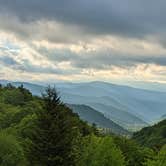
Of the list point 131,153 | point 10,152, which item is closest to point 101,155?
point 10,152

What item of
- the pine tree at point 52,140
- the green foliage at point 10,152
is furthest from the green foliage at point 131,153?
the pine tree at point 52,140

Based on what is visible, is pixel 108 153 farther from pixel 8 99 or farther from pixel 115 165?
pixel 8 99

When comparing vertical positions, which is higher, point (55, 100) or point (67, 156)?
point (55, 100)

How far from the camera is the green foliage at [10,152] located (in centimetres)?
6581

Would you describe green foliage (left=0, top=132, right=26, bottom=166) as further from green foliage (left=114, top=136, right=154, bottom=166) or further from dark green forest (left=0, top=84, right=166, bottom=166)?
green foliage (left=114, top=136, right=154, bottom=166)

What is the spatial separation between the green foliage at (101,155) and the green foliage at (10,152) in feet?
32.6

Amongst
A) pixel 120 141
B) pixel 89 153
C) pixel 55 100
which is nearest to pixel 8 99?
pixel 120 141

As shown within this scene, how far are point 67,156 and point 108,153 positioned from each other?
2115 centimetres

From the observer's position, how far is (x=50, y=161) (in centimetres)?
3997

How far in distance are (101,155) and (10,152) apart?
56.1ft

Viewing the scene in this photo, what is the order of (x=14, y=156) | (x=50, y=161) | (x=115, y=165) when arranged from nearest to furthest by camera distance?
1. (x=50, y=161)
2. (x=115, y=165)
3. (x=14, y=156)

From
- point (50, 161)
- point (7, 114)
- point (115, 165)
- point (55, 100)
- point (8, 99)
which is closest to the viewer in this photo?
point (50, 161)

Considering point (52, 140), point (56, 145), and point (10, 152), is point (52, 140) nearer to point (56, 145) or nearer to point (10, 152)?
point (56, 145)


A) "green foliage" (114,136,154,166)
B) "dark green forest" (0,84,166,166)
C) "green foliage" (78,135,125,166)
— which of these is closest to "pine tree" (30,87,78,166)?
"dark green forest" (0,84,166,166)
